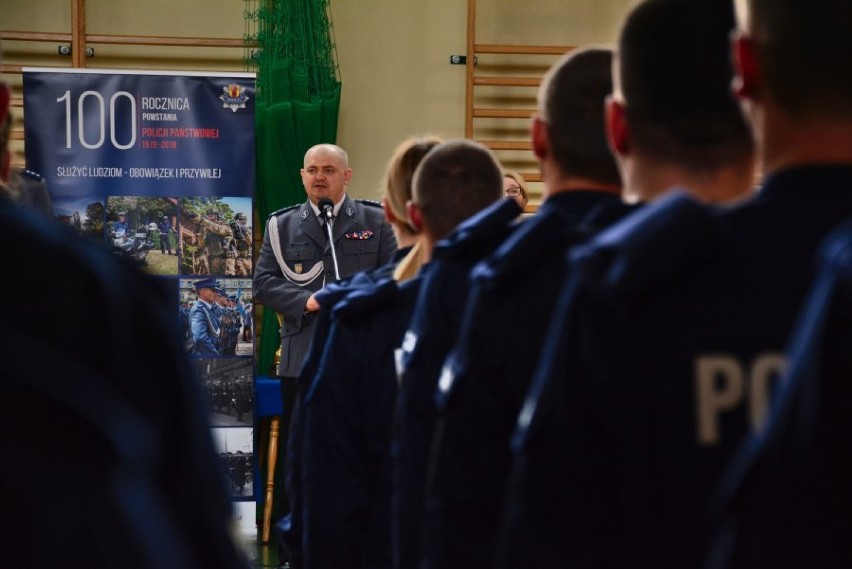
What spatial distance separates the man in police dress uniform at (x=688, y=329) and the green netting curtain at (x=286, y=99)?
5.58m

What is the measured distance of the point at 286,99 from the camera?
21.5ft

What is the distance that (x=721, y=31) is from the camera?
130 cm

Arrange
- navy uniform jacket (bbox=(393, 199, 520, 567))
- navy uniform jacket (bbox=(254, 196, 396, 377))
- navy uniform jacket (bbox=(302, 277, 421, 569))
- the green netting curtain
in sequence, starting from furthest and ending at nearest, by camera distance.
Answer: the green netting curtain, navy uniform jacket (bbox=(254, 196, 396, 377)), navy uniform jacket (bbox=(302, 277, 421, 569)), navy uniform jacket (bbox=(393, 199, 520, 567))

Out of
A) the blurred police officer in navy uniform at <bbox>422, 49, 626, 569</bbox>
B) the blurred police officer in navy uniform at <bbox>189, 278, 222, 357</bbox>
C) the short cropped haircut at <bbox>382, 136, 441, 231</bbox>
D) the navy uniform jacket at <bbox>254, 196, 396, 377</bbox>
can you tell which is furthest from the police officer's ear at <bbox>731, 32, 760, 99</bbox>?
the blurred police officer in navy uniform at <bbox>189, 278, 222, 357</bbox>

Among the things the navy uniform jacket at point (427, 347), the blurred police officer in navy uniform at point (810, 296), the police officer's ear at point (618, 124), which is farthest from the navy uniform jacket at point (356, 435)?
the blurred police officer in navy uniform at point (810, 296)

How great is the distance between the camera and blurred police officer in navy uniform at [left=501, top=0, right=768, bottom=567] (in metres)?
1.00

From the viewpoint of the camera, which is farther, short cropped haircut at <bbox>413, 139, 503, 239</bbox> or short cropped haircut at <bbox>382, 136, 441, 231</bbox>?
short cropped haircut at <bbox>382, 136, 441, 231</bbox>

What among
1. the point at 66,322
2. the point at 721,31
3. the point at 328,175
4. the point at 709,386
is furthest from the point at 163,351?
the point at 328,175

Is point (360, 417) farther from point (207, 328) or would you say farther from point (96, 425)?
point (207, 328)

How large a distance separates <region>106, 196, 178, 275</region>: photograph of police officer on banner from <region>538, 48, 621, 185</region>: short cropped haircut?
3.91 m

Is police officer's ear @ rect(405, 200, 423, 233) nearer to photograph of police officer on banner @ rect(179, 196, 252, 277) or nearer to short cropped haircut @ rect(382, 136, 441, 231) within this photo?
short cropped haircut @ rect(382, 136, 441, 231)

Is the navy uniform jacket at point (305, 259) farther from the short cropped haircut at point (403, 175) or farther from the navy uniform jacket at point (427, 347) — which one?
the navy uniform jacket at point (427, 347)

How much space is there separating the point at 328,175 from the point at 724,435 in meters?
4.61

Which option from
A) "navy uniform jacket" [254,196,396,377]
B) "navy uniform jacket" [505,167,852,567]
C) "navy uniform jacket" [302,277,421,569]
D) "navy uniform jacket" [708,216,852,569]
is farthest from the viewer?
"navy uniform jacket" [254,196,396,377]
